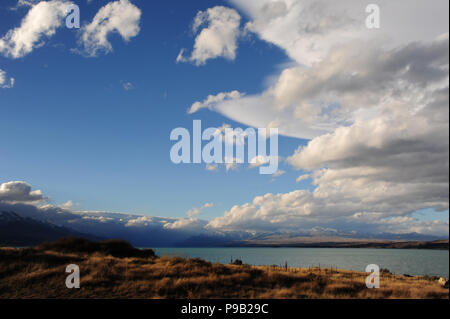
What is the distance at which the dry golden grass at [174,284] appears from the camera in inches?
687

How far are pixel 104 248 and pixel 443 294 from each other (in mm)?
32318

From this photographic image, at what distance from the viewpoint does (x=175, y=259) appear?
27.5 m

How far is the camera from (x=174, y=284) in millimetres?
18562

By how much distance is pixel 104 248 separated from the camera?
118 feet

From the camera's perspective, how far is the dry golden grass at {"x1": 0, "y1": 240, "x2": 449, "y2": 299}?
1744 centimetres
